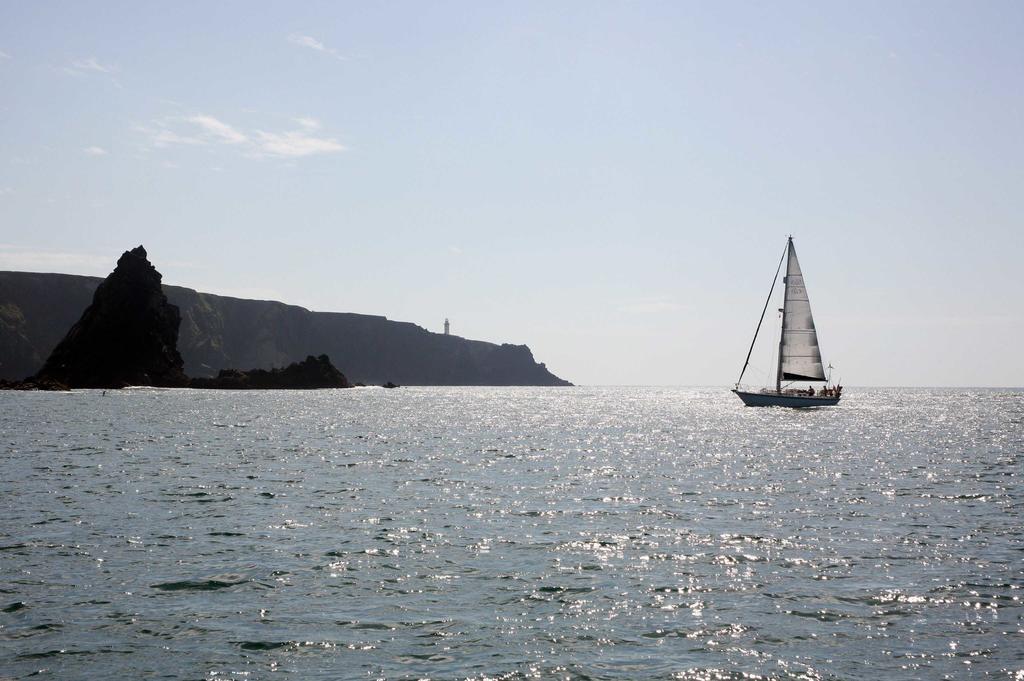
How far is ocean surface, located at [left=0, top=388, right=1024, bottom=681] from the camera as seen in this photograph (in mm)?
13078

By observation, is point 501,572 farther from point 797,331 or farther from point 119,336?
point 119,336

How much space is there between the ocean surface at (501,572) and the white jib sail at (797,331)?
63.9 m

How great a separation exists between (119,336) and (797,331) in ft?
432

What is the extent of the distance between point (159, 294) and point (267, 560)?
176m

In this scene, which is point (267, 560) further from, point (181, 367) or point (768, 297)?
point (181, 367)

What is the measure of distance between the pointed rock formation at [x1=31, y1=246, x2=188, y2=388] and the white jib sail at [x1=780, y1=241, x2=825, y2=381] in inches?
5080

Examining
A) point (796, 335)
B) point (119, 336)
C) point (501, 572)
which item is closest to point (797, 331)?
point (796, 335)

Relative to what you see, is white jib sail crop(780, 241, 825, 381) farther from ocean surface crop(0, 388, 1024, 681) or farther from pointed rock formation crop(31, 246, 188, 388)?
pointed rock formation crop(31, 246, 188, 388)

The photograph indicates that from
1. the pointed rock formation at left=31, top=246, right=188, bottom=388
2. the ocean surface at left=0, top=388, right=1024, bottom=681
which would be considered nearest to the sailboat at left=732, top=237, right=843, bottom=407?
the ocean surface at left=0, top=388, right=1024, bottom=681

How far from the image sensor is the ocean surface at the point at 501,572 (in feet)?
42.9

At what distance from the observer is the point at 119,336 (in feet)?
561

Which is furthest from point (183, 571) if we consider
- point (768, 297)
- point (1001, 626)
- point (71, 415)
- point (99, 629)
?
point (768, 297)

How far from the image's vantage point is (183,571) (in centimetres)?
1862

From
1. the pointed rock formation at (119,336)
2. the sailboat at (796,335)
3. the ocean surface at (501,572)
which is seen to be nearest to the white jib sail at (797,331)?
the sailboat at (796,335)
